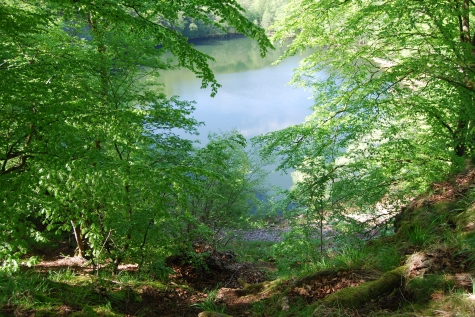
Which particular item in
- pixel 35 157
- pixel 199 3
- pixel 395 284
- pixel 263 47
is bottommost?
pixel 395 284

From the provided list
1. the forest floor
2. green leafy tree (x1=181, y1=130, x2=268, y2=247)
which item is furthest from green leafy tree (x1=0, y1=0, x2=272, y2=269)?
green leafy tree (x1=181, y1=130, x2=268, y2=247)

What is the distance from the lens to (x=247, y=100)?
24859 mm

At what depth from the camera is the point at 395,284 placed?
8.46 feet

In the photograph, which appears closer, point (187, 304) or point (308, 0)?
point (187, 304)

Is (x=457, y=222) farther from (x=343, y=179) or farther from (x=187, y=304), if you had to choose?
(x=187, y=304)

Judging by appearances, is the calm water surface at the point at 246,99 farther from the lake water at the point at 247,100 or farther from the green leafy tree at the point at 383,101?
the green leafy tree at the point at 383,101

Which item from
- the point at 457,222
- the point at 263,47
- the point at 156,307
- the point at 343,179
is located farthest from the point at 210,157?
the point at 457,222

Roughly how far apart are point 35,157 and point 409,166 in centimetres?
499

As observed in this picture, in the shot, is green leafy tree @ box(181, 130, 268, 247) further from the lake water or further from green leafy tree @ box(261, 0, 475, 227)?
green leafy tree @ box(261, 0, 475, 227)

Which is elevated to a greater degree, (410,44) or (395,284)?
(410,44)

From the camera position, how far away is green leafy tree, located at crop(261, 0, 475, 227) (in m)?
4.89

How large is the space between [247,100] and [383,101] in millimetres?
19985

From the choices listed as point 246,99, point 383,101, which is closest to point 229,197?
point 383,101

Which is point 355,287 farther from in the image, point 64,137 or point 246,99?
point 246,99
